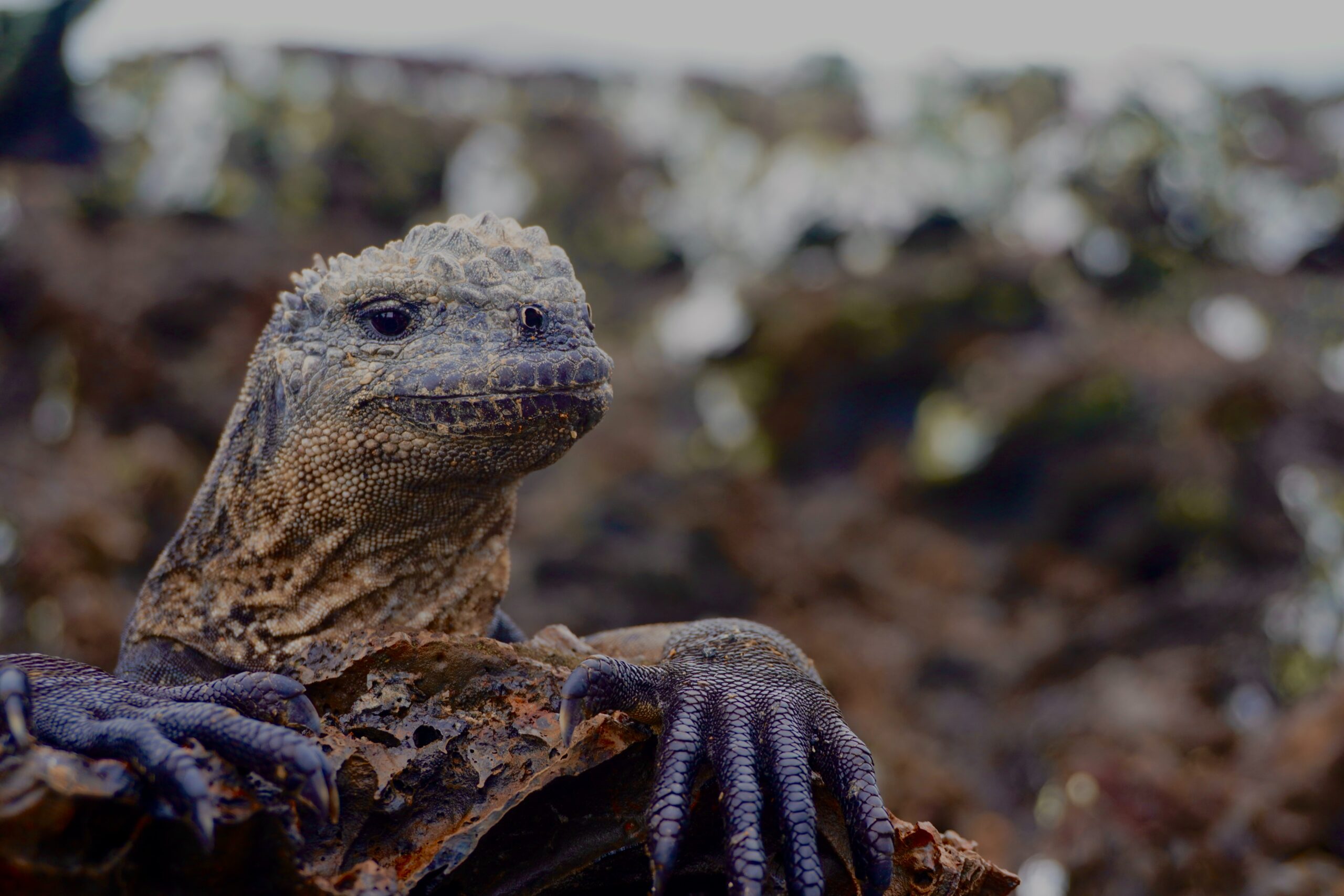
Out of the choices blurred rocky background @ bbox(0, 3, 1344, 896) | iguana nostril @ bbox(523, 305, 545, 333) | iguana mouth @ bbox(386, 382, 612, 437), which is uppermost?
blurred rocky background @ bbox(0, 3, 1344, 896)

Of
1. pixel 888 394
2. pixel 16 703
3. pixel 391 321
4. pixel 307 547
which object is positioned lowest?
pixel 16 703

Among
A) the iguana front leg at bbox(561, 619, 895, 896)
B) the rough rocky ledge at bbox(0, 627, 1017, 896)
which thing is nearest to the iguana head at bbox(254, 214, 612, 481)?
the rough rocky ledge at bbox(0, 627, 1017, 896)

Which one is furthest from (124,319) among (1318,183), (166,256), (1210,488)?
(1318,183)

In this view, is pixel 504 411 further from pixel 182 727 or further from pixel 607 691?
pixel 182 727

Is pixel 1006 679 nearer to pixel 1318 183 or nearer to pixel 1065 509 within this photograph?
pixel 1065 509

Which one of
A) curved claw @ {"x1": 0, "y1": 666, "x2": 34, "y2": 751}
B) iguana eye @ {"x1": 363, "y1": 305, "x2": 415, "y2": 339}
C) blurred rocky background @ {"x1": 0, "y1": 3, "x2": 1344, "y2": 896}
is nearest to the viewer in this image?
curved claw @ {"x1": 0, "y1": 666, "x2": 34, "y2": 751}

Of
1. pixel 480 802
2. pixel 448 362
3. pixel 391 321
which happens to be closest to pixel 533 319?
pixel 448 362

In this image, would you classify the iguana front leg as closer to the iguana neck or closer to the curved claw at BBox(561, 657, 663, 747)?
the curved claw at BBox(561, 657, 663, 747)
